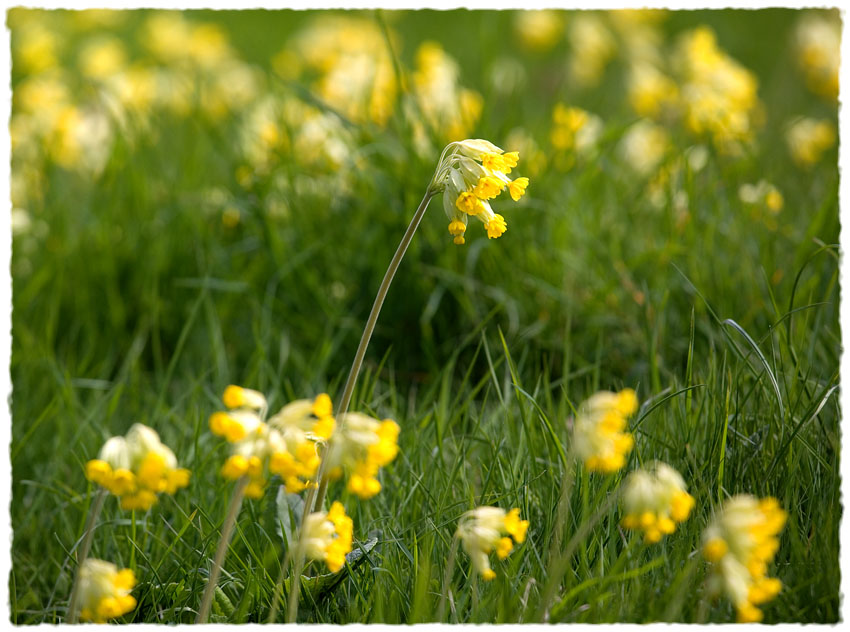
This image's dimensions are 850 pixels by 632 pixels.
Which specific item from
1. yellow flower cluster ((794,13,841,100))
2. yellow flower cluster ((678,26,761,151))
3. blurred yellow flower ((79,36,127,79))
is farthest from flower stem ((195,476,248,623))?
blurred yellow flower ((79,36,127,79))

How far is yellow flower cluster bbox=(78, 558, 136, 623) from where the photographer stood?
64.7 inches

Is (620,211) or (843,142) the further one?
(620,211)

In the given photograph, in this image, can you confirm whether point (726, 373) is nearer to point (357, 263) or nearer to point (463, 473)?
point (463, 473)

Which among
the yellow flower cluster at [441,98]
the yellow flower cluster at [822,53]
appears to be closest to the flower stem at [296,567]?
the yellow flower cluster at [441,98]

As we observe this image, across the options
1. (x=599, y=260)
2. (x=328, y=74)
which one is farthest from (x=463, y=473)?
(x=328, y=74)

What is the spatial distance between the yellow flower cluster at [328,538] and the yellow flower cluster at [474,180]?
578 millimetres

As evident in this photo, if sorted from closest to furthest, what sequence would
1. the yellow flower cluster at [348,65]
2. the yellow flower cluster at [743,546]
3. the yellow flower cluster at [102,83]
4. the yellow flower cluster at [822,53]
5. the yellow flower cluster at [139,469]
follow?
the yellow flower cluster at [743,546] < the yellow flower cluster at [139,469] < the yellow flower cluster at [348,65] < the yellow flower cluster at [102,83] < the yellow flower cluster at [822,53]

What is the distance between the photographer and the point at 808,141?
4.28 metres

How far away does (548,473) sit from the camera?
219cm

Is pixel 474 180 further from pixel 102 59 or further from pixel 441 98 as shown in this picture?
pixel 102 59

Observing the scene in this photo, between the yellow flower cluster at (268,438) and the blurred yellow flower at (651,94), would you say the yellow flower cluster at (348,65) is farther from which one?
the yellow flower cluster at (268,438)

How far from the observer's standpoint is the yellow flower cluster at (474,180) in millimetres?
1788

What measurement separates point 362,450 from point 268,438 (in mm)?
163

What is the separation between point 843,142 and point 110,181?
2.97 m
